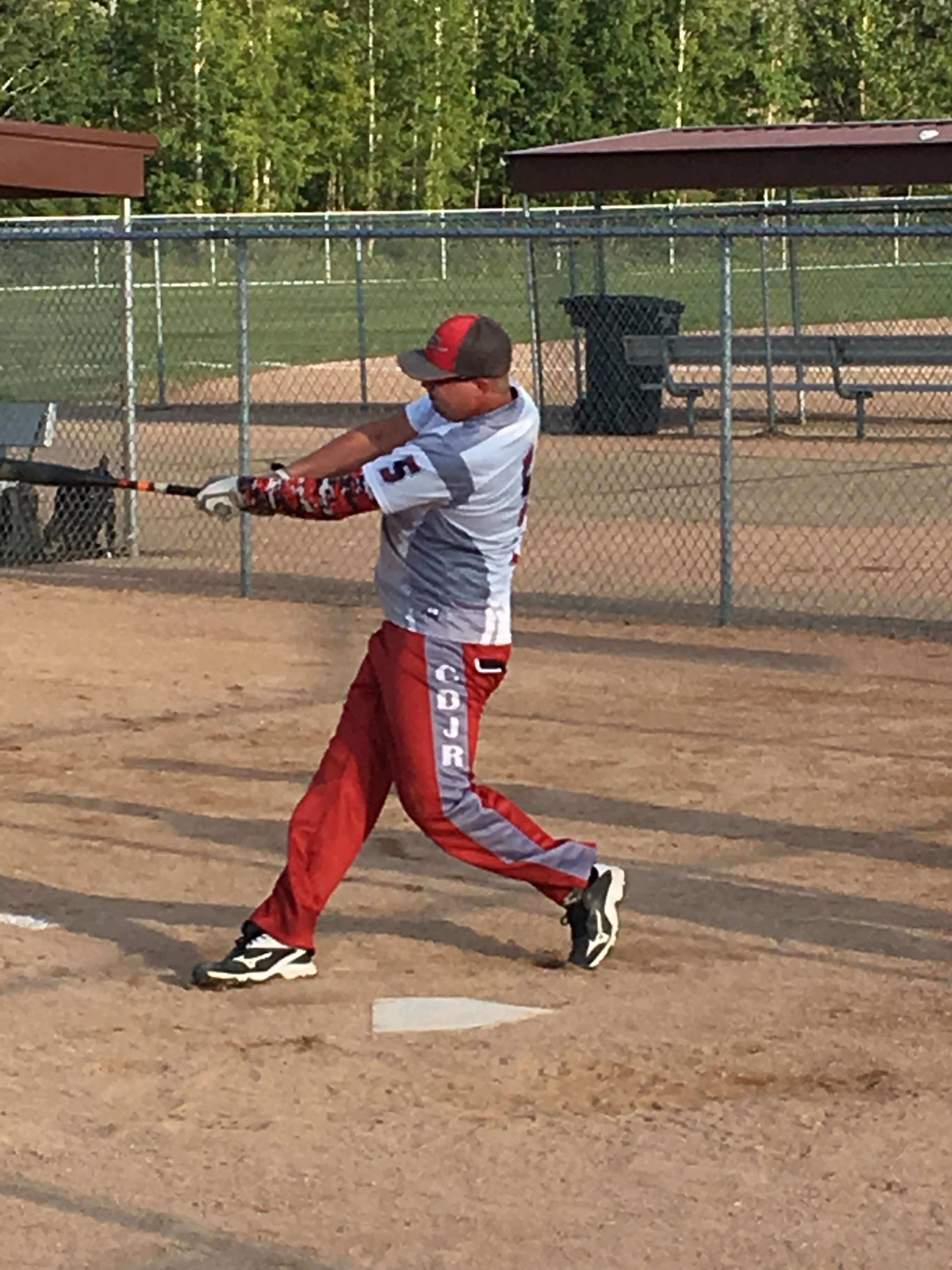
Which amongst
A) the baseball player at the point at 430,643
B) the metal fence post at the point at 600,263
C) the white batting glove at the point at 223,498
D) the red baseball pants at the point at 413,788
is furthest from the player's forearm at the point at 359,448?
the metal fence post at the point at 600,263

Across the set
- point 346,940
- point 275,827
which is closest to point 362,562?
point 275,827

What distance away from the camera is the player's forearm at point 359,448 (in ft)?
21.0

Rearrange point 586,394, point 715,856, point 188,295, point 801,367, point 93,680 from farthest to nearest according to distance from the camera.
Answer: point 188,295
point 586,394
point 801,367
point 93,680
point 715,856

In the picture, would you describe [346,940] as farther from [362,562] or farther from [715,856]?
[362,562]

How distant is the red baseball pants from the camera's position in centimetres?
641

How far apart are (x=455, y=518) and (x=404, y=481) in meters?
0.22

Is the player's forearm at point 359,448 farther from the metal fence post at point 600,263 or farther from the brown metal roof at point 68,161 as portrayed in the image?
the metal fence post at point 600,263

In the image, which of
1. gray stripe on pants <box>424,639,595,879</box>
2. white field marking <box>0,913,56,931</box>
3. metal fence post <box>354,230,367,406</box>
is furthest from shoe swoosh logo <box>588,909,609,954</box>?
metal fence post <box>354,230,367,406</box>

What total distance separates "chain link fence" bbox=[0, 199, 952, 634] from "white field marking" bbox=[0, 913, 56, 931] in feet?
18.8

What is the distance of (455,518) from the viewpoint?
627cm

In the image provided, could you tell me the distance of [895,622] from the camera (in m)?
12.5

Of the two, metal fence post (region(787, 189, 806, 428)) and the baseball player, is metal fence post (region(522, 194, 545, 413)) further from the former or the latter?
the baseball player

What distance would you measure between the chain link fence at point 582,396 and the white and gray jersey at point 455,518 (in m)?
5.50

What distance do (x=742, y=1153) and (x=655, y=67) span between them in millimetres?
51759
